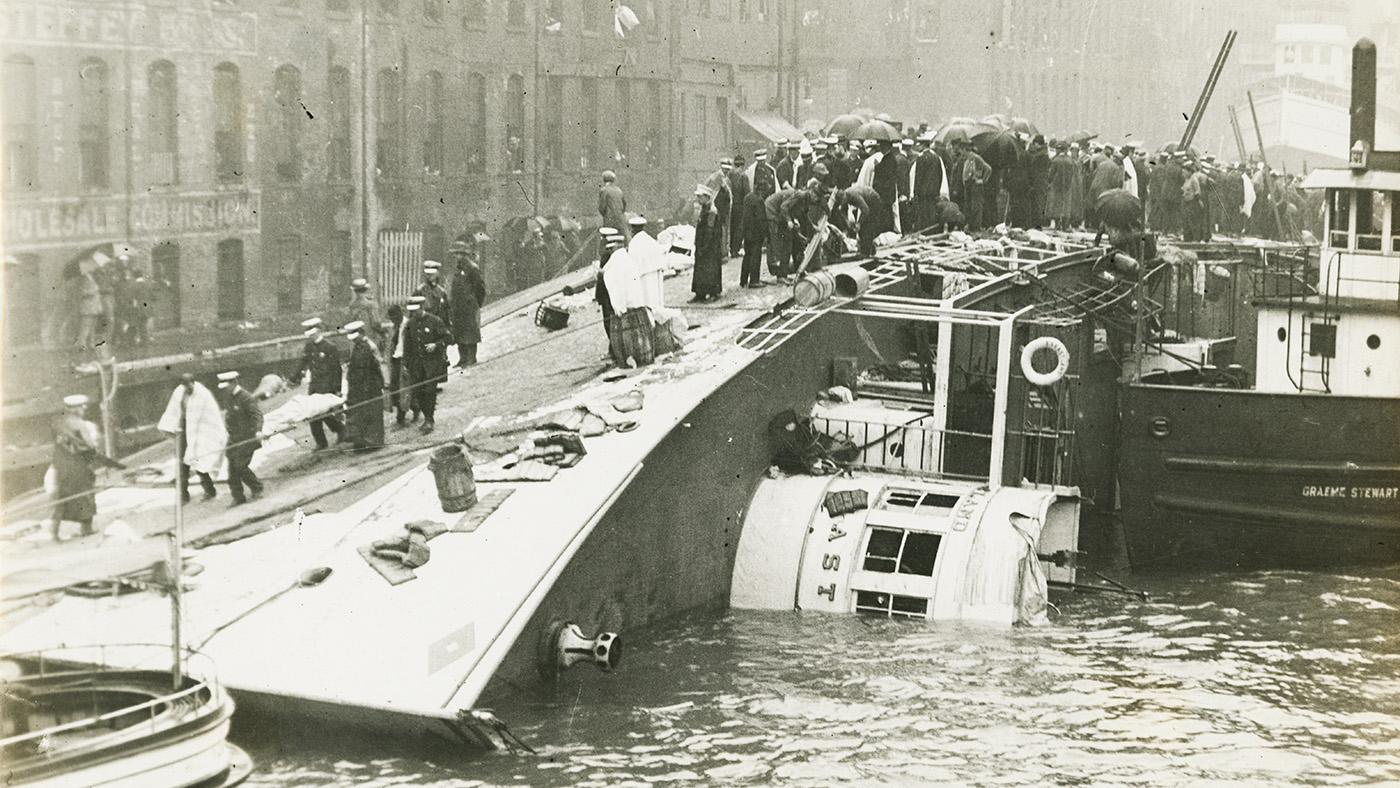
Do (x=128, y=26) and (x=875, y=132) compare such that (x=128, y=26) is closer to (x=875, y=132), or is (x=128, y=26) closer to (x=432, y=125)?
(x=432, y=125)

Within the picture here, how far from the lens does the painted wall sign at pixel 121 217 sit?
107ft

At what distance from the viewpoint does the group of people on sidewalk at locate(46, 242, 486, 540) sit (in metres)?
20.2

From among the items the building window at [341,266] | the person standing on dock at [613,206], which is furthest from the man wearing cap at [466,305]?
the building window at [341,266]

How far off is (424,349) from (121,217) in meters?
14.0

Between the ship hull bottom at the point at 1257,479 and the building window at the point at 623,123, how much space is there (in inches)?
Result: 1231

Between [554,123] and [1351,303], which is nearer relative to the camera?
[1351,303]

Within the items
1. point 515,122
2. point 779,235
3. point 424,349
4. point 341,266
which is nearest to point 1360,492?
point 779,235

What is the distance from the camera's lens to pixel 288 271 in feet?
132

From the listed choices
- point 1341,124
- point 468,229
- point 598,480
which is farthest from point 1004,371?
point 1341,124

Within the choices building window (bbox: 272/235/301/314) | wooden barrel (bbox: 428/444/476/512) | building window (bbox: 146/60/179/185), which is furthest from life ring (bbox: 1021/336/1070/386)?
building window (bbox: 272/235/301/314)

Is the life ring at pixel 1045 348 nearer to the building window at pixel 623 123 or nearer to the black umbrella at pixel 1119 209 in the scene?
the black umbrella at pixel 1119 209

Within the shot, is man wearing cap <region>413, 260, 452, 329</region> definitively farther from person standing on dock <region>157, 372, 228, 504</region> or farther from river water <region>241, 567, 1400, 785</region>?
river water <region>241, 567, 1400, 785</region>

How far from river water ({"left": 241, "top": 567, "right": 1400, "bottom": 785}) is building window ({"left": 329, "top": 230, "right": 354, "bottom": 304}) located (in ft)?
68.7

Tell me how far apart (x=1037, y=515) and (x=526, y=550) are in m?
7.50
